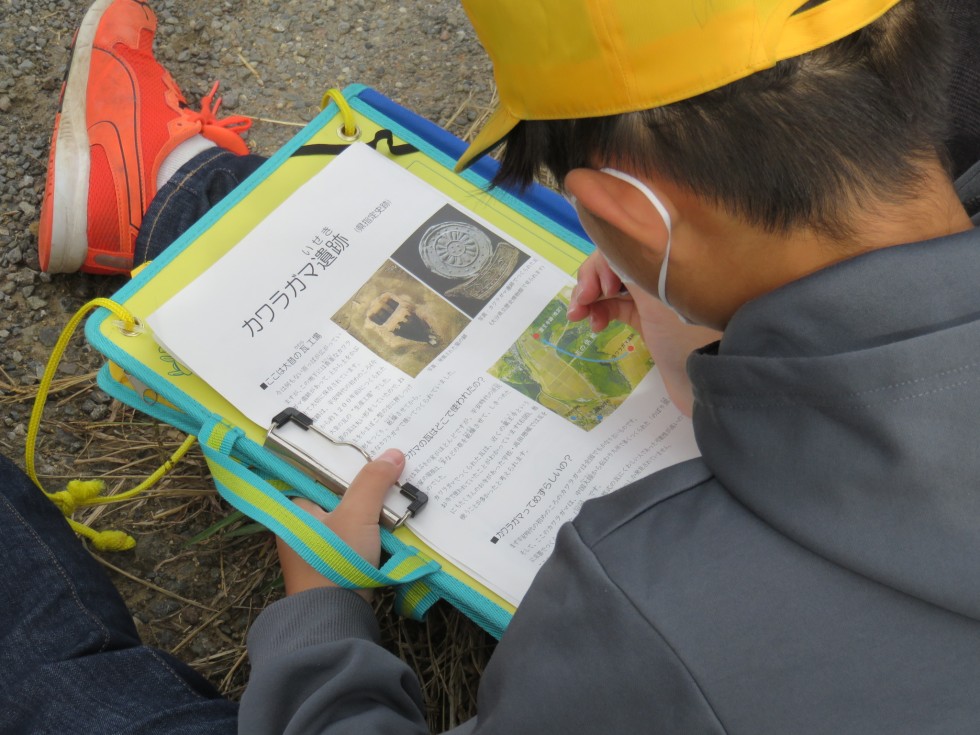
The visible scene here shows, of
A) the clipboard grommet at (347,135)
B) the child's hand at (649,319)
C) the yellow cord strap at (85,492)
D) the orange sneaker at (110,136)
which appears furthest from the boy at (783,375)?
the orange sneaker at (110,136)

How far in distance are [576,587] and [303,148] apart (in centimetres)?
72

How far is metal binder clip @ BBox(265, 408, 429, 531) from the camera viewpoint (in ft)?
3.17

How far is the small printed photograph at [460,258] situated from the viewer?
43.0 inches

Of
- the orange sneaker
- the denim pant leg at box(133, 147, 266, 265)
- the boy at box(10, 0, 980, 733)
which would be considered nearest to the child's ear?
the boy at box(10, 0, 980, 733)

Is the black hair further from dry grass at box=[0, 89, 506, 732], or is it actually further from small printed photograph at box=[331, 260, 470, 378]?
dry grass at box=[0, 89, 506, 732]

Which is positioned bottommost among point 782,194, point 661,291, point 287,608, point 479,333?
point 287,608

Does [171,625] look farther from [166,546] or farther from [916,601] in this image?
[916,601]

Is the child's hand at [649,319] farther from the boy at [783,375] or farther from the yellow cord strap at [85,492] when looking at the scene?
the yellow cord strap at [85,492]

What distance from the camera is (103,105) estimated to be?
1392 mm

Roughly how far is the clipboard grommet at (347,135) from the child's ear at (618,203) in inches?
21.7

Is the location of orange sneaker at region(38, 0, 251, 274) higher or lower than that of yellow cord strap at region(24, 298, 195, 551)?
higher

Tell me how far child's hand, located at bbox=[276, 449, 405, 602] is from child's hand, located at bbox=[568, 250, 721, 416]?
0.28 meters

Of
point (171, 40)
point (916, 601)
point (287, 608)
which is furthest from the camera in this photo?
point (171, 40)

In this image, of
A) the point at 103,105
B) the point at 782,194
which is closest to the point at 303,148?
the point at 103,105
